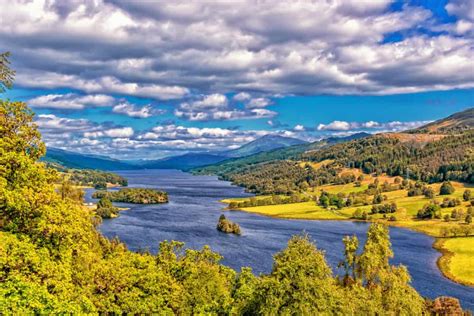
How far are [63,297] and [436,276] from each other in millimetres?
133939

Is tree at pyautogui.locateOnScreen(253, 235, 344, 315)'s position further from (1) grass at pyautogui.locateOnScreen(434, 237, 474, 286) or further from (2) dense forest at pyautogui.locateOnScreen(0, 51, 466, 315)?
(1) grass at pyautogui.locateOnScreen(434, 237, 474, 286)

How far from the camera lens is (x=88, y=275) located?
4344cm

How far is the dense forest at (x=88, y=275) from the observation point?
109 feet

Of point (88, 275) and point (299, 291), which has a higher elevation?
point (88, 275)

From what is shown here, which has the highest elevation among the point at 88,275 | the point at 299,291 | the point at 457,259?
the point at 88,275

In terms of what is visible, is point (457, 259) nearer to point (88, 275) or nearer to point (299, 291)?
point (299, 291)

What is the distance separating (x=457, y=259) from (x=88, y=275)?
150632 millimetres

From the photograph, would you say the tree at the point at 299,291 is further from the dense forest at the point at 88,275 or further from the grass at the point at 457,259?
A: the grass at the point at 457,259

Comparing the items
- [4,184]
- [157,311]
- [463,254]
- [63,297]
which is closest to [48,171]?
[4,184]

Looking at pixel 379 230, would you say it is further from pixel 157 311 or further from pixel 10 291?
pixel 10 291

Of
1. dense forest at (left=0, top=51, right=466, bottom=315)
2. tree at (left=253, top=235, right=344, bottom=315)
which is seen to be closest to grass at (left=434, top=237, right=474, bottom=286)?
dense forest at (left=0, top=51, right=466, bottom=315)

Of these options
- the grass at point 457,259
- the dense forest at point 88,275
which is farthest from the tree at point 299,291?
the grass at point 457,259

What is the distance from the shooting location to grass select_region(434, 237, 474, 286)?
137875 millimetres

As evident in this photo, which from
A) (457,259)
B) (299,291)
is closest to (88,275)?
(299,291)
